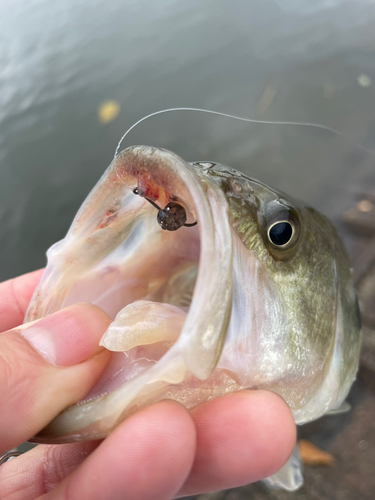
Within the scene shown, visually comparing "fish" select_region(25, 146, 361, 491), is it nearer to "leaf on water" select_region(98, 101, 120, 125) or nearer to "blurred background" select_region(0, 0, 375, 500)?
"blurred background" select_region(0, 0, 375, 500)

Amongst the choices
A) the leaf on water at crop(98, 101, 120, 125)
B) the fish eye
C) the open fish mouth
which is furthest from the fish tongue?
the leaf on water at crop(98, 101, 120, 125)

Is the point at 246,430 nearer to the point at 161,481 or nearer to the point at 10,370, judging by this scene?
the point at 161,481

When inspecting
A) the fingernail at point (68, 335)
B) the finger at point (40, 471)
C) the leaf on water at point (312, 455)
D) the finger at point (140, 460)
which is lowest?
the leaf on water at point (312, 455)

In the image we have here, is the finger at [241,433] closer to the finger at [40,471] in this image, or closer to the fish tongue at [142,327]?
the fish tongue at [142,327]

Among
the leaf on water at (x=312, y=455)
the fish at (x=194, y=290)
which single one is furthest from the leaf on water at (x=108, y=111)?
the leaf on water at (x=312, y=455)

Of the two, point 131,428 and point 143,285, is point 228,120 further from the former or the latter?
point 131,428

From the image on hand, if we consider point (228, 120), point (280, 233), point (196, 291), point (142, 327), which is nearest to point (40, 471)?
point (142, 327)

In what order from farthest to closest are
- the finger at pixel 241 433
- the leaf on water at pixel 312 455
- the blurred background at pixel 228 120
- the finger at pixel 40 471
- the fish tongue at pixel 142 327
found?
1. the blurred background at pixel 228 120
2. the leaf on water at pixel 312 455
3. the finger at pixel 40 471
4. the finger at pixel 241 433
5. the fish tongue at pixel 142 327

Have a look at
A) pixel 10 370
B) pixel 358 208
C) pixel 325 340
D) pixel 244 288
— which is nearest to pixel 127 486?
pixel 10 370
